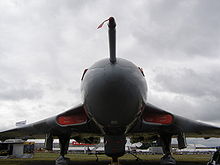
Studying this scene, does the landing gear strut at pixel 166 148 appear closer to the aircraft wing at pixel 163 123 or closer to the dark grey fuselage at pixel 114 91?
the aircraft wing at pixel 163 123

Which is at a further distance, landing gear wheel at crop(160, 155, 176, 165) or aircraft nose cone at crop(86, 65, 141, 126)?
landing gear wheel at crop(160, 155, 176, 165)

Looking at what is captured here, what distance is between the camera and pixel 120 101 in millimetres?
5281

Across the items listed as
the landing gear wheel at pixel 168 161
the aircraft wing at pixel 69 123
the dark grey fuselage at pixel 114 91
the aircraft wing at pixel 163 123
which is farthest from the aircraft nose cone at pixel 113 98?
the landing gear wheel at pixel 168 161

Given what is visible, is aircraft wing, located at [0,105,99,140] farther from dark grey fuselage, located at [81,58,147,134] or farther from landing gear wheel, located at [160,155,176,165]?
landing gear wheel, located at [160,155,176,165]

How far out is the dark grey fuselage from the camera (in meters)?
5.18

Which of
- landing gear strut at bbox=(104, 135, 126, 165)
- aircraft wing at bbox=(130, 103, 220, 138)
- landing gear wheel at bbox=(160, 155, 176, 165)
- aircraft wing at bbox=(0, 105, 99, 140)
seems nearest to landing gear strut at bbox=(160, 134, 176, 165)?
landing gear wheel at bbox=(160, 155, 176, 165)

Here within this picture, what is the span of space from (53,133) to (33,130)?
4.63ft

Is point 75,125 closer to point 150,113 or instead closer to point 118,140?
point 118,140

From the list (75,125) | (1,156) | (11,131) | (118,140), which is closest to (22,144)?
(1,156)

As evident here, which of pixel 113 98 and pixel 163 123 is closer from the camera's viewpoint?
pixel 113 98

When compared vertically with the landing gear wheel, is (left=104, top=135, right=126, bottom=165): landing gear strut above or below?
above

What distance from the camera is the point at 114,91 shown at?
5.15 metres

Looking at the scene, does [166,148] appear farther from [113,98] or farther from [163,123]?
[113,98]

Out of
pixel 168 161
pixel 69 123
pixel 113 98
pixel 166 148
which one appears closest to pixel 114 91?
pixel 113 98
